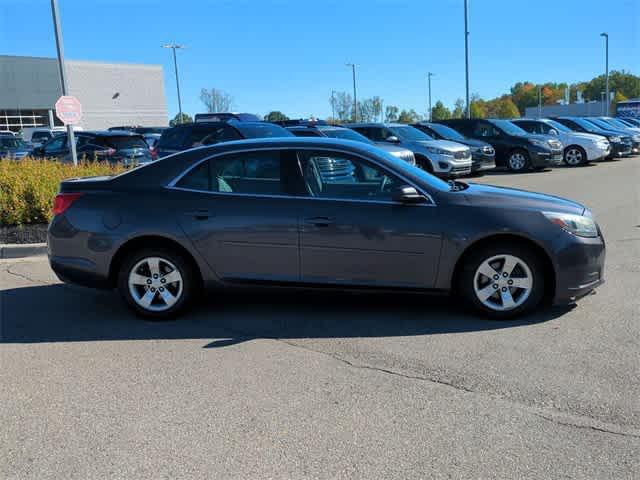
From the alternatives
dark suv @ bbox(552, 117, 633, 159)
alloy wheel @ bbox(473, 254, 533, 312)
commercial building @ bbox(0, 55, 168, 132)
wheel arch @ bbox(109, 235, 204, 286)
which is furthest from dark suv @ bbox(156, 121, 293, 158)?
commercial building @ bbox(0, 55, 168, 132)

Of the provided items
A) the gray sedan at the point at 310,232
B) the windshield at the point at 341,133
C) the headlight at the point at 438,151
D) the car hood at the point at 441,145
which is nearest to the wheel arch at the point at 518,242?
the gray sedan at the point at 310,232

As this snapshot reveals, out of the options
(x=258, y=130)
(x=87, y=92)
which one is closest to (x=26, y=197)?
(x=258, y=130)

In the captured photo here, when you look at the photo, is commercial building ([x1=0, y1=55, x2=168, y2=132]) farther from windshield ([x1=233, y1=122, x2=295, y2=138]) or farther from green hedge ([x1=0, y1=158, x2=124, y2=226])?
green hedge ([x1=0, y1=158, x2=124, y2=226])

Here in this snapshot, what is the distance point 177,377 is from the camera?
4.11 meters

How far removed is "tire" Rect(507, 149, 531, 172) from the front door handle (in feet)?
51.7

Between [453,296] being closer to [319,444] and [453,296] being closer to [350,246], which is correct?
[350,246]

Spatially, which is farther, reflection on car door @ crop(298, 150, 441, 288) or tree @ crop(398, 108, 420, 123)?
tree @ crop(398, 108, 420, 123)

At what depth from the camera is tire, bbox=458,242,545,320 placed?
4.96 m

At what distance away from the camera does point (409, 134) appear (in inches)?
679

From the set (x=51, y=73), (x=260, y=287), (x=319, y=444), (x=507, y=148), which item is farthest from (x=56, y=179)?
(x=51, y=73)

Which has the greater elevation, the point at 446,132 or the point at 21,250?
the point at 446,132

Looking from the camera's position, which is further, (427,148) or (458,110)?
(458,110)

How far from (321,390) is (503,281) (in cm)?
201

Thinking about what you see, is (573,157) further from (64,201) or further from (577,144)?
(64,201)
